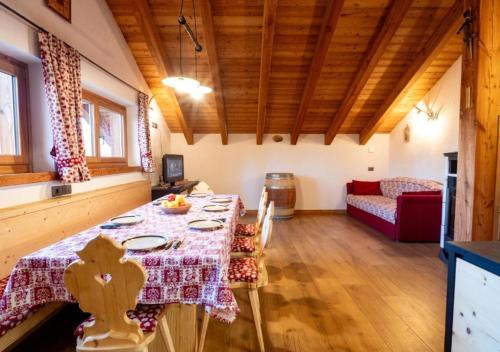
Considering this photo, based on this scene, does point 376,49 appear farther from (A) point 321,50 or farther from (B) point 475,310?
(B) point 475,310

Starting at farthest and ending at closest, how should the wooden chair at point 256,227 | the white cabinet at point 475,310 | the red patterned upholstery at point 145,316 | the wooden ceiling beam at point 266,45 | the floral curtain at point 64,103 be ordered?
the wooden ceiling beam at point 266,45 → the wooden chair at point 256,227 → the floral curtain at point 64,103 → the red patterned upholstery at point 145,316 → the white cabinet at point 475,310

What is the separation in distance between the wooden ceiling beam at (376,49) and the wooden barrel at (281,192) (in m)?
1.52

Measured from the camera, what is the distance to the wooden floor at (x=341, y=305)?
5.86ft

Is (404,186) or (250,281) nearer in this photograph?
(250,281)

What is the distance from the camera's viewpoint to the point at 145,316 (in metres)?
1.25

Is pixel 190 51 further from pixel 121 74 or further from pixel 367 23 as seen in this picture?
pixel 367 23

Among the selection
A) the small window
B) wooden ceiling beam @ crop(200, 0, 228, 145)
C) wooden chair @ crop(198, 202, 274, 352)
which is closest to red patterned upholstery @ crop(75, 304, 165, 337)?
wooden chair @ crop(198, 202, 274, 352)

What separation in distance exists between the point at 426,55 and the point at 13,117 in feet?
14.7

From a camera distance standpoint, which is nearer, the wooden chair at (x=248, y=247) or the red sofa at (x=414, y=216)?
the wooden chair at (x=248, y=247)

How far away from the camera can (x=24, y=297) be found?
48.5 inches

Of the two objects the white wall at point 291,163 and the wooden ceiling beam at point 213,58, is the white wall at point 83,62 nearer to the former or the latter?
the wooden ceiling beam at point 213,58

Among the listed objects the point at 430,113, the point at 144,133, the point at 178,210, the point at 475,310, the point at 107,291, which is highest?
the point at 430,113

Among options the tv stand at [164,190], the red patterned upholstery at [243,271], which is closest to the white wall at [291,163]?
the tv stand at [164,190]

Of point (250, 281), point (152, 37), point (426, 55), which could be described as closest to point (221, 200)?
point (250, 281)
